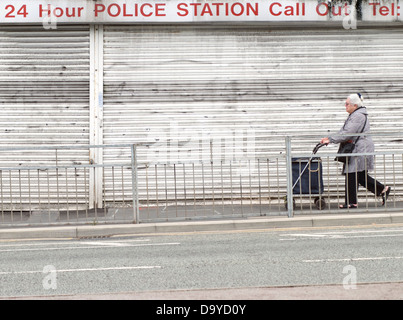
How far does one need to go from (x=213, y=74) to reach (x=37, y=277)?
7.79 m

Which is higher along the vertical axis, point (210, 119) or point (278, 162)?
point (210, 119)

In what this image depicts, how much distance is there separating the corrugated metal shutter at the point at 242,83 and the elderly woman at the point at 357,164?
2.00m

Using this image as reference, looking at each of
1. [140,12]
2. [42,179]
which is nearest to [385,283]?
[42,179]

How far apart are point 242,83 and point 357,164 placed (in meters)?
3.44

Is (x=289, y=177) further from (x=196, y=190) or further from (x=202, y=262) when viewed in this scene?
(x=202, y=262)

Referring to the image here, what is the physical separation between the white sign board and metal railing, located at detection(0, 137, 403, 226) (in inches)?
116

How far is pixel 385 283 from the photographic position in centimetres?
633

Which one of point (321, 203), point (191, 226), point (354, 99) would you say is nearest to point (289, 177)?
point (321, 203)

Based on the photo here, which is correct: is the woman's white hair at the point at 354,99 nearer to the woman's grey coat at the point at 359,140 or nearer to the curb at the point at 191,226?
the woman's grey coat at the point at 359,140

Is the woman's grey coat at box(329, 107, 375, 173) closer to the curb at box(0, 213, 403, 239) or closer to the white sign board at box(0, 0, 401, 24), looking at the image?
the curb at box(0, 213, 403, 239)

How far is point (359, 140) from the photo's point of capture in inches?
475

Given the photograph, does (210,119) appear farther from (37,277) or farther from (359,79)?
(37,277)

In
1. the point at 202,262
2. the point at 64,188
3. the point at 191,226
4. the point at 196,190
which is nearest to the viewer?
the point at 202,262

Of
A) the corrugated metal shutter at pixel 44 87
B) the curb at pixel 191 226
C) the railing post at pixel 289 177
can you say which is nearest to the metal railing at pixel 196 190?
the railing post at pixel 289 177
